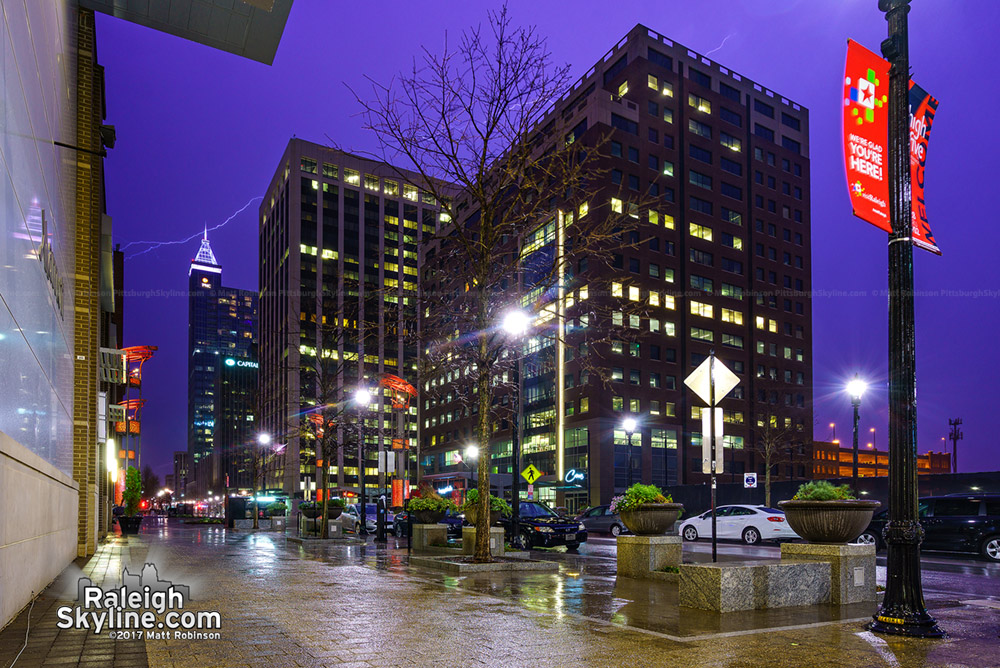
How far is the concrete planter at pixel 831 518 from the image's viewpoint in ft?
36.1

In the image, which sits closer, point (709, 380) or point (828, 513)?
point (828, 513)

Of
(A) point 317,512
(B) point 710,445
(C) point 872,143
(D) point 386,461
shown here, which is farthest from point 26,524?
(A) point 317,512

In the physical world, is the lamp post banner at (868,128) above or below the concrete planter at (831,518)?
above

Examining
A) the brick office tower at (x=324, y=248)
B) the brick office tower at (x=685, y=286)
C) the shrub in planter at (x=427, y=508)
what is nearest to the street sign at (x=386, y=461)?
the shrub in planter at (x=427, y=508)

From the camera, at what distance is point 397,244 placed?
15762cm

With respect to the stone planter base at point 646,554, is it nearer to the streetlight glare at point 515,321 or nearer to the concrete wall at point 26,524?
the streetlight glare at point 515,321

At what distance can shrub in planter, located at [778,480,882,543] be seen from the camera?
36.1 feet

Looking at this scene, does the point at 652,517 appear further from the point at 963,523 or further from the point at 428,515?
the point at 963,523

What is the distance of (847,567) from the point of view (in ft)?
36.4

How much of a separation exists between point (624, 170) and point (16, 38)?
8026 centimetres

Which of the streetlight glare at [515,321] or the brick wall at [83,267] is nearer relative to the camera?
the brick wall at [83,267]

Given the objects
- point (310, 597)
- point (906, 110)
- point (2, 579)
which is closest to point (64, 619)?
point (2, 579)

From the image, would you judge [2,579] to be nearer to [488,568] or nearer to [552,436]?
[488,568]

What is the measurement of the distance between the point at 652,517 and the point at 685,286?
251 ft
